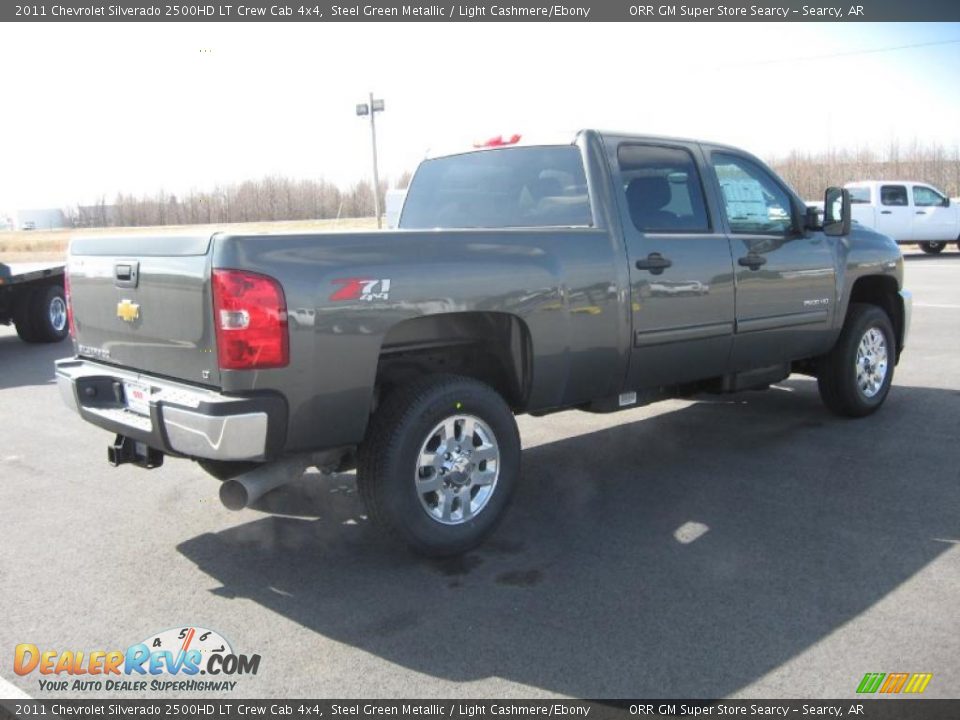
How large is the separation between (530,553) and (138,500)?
235 centimetres

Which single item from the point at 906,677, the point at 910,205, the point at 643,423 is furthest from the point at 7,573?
the point at 910,205

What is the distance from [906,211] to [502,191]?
20.7 metres

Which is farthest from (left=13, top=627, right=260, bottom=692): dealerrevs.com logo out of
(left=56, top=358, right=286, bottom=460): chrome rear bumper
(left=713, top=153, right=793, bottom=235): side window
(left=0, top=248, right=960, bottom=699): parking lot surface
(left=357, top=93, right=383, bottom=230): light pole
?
(left=357, top=93, right=383, bottom=230): light pole

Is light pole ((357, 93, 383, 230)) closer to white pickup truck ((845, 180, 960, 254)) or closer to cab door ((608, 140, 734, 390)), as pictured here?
white pickup truck ((845, 180, 960, 254))

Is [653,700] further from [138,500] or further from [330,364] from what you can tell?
[138,500]

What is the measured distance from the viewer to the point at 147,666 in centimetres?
328

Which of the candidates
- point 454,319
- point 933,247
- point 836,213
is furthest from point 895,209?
point 454,319

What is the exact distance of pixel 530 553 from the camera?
13.9ft

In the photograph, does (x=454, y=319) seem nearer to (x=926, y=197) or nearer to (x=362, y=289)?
(x=362, y=289)

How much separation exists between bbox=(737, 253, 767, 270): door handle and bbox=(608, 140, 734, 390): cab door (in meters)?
0.14

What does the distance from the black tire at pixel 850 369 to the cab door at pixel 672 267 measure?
1.40m

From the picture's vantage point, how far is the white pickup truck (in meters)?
22.8

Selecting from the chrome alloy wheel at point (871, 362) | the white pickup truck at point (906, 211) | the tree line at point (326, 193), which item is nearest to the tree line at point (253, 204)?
the tree line at point (326, 193)

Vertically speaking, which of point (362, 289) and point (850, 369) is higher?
point (362, 289)
